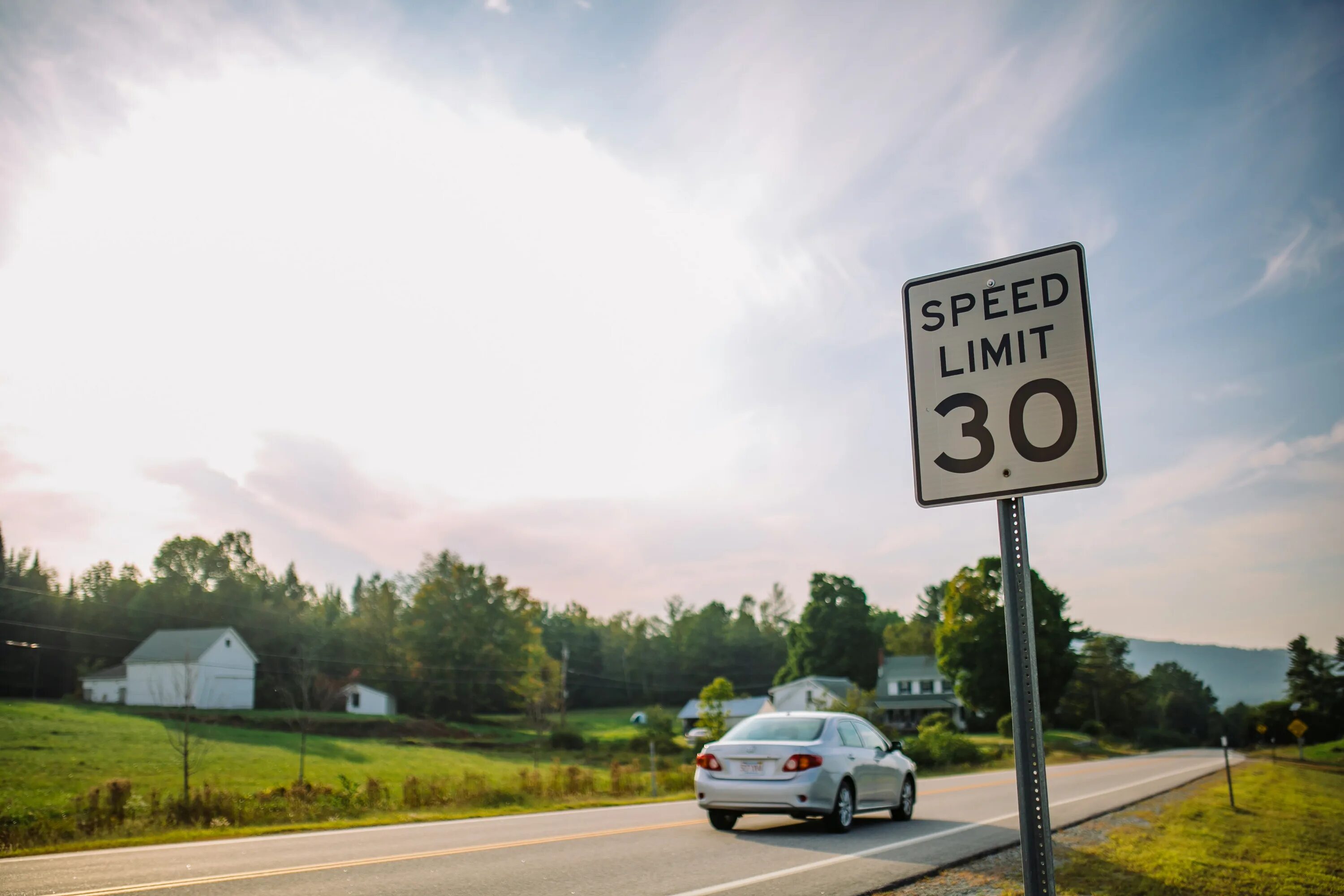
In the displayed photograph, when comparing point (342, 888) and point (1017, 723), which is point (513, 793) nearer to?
point (342, 888)

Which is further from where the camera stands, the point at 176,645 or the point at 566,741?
the point at 176,645

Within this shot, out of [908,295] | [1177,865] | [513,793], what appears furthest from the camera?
[513,793]

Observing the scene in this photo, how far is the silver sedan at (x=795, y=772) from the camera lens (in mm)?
11445

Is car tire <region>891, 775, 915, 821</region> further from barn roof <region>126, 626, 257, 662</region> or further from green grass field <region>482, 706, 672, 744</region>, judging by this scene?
barn roof <region>126, 626, 257, 662</region>

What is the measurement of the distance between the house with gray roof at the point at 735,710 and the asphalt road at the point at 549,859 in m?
77.5

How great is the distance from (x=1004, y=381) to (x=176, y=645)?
3385 inches

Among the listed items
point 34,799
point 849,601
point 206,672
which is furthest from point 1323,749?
point 206,672

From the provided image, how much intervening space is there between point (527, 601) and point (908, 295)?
89.6 meters

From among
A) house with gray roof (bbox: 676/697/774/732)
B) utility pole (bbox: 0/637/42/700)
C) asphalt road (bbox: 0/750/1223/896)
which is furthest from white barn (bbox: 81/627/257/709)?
asphalt road (bbox: 0/750/1223/896)

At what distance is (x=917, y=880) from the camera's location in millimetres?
8547

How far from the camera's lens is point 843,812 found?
11.9 metres

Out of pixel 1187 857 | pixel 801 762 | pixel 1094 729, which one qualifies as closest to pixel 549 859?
pixel 801 762

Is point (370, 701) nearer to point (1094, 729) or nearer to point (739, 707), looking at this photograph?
point (739, 707)

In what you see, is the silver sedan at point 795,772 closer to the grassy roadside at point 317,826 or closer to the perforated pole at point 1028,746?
the grassy roadside at point 317,826
